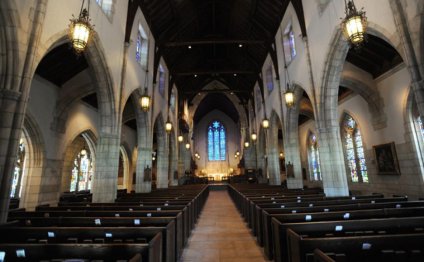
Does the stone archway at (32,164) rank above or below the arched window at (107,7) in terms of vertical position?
below

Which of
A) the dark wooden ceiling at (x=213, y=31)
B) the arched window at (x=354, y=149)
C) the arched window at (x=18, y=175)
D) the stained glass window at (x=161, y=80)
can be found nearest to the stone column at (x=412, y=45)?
the dark wooden ceiling at (x=213, y=31)

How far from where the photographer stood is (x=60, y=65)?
9.59 metres

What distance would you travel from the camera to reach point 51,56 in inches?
345

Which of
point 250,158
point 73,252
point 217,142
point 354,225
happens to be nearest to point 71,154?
point 73,252

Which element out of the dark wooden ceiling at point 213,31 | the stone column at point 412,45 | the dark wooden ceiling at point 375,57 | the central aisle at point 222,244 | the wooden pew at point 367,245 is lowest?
the central aisle at point 222,244

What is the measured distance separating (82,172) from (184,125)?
9.12 metres

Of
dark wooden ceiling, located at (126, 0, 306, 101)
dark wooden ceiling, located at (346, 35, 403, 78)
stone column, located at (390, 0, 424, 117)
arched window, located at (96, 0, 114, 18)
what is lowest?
stone column, located at (390, 0, 424, 117)

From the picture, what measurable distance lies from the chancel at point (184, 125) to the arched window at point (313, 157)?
142mm

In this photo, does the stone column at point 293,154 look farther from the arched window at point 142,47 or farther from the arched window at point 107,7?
the arched window at point 107,7

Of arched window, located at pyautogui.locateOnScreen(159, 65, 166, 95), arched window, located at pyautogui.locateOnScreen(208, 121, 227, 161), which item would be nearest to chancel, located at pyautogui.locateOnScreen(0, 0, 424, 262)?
arched window, located at pyautogui.locateOnScreen(159, 65, 166, 95)

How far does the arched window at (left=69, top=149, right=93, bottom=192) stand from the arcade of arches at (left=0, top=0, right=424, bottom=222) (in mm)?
77

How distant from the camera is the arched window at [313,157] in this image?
1748 centimetres

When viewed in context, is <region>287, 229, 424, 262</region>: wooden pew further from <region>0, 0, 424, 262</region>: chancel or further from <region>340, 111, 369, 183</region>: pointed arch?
<region>340, 111, 369, 183</region>: pointed arch

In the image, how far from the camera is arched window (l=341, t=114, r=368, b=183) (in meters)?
11.8
